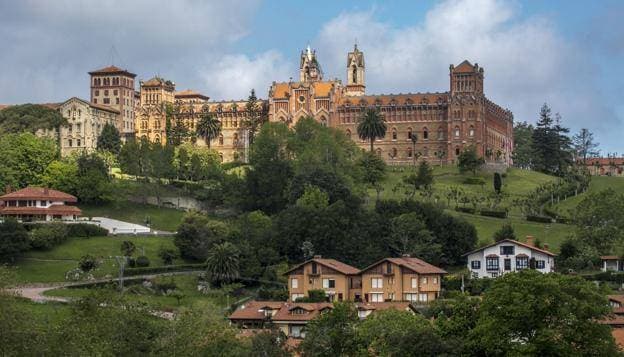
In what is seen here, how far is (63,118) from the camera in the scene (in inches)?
Result: 7219

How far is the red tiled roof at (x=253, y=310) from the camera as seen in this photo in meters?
88.0

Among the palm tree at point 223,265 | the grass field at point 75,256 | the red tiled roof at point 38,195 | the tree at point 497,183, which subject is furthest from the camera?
the tree at point 497,183

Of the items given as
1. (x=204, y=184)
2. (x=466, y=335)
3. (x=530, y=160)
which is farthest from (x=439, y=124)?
(x=466, y=335)

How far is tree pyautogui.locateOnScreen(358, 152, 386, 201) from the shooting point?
516 ft

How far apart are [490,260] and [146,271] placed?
2950 cm

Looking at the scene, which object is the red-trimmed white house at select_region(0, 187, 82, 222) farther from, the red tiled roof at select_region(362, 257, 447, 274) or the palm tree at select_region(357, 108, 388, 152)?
the palm tree at select_region(357, 108, 388, 152)

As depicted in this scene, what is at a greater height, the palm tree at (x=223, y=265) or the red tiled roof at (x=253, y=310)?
the palm tree at (x=223, y=265)

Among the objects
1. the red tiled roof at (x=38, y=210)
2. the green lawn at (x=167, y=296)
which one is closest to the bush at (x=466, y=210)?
the red tiled roof at (x=38, y=210)

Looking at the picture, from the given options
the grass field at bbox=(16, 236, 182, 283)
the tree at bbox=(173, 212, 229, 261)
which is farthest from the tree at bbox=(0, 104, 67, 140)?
the tree at bbox=(173, 212, 229, 261)

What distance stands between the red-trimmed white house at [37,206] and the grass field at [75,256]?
27.2 ft

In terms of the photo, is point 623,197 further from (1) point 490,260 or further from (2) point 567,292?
(2) point 567,292

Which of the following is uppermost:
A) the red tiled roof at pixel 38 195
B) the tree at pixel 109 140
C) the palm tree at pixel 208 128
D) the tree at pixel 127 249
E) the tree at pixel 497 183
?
the palm tree at pixel 208 128

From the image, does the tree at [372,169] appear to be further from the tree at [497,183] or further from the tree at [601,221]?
the tree at [601,221]

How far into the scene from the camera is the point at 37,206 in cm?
12925
